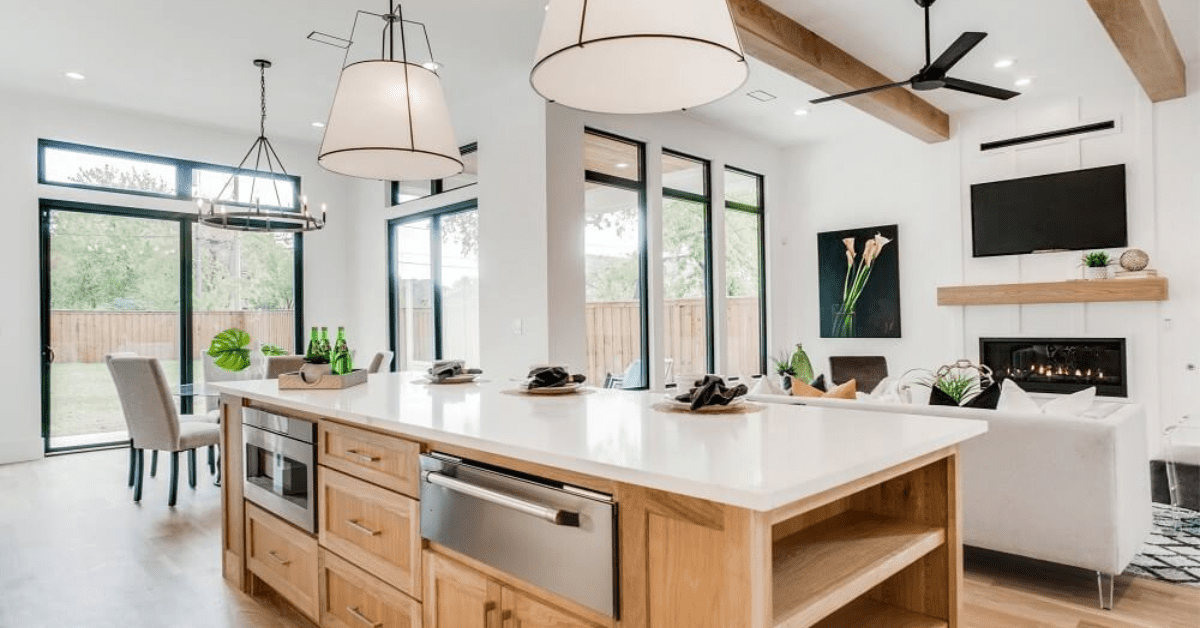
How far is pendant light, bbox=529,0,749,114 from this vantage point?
1462mm

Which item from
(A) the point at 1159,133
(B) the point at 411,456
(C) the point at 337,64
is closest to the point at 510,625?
(B) the point at 411,456

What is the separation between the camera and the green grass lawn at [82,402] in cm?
590

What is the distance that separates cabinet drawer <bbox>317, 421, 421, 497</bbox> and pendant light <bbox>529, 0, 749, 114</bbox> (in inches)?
41.2

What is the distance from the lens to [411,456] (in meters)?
1.82

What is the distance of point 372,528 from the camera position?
199cm

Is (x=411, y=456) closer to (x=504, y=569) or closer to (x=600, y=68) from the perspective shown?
(x=504, y=569)


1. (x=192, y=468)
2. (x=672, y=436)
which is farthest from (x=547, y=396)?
(x=192, y=468)

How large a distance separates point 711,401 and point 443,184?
5.30m

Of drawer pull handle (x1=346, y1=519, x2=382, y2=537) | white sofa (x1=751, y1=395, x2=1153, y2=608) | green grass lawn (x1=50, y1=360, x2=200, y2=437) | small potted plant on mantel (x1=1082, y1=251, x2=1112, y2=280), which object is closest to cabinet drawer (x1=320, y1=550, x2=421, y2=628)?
drawer pull handle (x1=346, y1=519, x2=382, y2=537)

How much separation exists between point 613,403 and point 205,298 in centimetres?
612

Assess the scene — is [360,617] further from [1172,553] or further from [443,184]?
[443,184]

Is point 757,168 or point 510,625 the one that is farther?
point 757,168

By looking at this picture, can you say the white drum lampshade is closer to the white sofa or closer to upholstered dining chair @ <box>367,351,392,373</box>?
the white sofa

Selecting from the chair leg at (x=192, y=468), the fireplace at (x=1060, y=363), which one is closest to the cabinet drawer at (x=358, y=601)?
the chair leg at (x=192, y=468)
